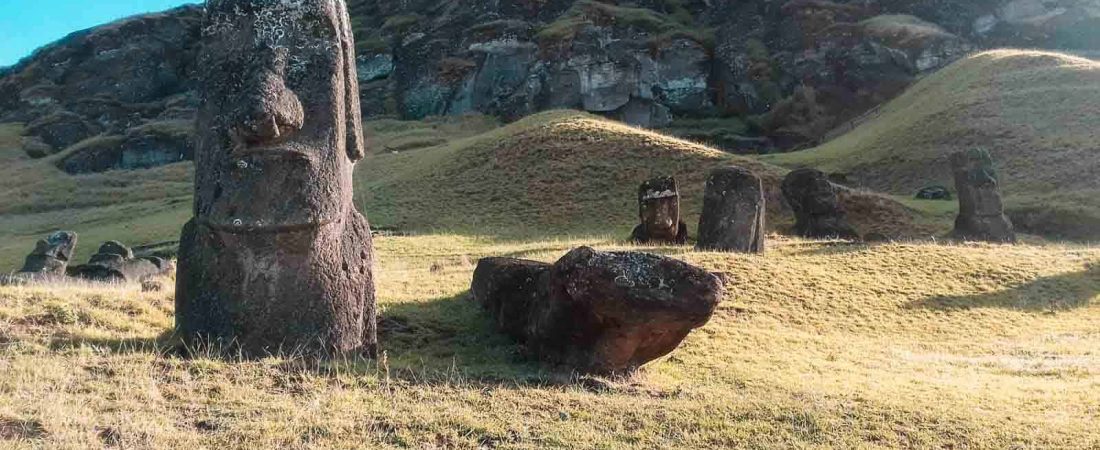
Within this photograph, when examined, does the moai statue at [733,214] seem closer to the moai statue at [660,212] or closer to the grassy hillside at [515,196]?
the moai statue at [660,212]

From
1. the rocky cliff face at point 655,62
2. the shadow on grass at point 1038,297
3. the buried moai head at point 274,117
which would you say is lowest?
the shadow on grass at point 1038,297

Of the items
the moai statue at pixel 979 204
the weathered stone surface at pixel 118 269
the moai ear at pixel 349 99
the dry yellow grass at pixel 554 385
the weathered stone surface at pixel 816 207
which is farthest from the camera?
the weathered stone surface at pixel 816 207

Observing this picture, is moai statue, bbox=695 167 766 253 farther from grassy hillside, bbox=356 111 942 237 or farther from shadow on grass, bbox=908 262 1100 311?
grassy hillside, bbox=356 111 942 237

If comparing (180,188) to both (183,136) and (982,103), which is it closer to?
(183,136)

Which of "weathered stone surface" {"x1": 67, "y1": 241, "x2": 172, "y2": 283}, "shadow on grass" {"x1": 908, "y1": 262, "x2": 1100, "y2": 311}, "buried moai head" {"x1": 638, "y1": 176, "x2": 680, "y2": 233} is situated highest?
"buried moai head" {"x1": 638, "y1": 176, "x2": 680, "y2": 233}

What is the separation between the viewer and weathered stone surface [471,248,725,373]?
809cm

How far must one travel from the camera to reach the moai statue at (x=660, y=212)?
21.8 meters

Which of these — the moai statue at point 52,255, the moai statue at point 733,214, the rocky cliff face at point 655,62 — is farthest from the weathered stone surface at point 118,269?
the rocky cliff face at point 655,62

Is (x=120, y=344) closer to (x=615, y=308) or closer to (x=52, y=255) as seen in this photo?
(x=615, y=308)

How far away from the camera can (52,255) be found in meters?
19.8

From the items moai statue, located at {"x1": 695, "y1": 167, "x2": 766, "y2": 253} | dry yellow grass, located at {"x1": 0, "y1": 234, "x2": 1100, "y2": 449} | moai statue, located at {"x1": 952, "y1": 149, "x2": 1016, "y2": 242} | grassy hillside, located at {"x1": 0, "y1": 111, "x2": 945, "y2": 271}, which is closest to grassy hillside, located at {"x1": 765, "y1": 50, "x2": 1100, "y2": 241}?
grassy hillside, located at {"x1": 0, "y1": 111, "x2": 945, "y2": 271}

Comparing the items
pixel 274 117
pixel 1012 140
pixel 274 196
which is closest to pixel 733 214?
pixel 274 196

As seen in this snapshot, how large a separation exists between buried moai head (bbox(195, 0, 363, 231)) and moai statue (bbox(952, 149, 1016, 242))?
64.6 ft

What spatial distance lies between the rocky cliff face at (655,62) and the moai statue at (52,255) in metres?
44.9
